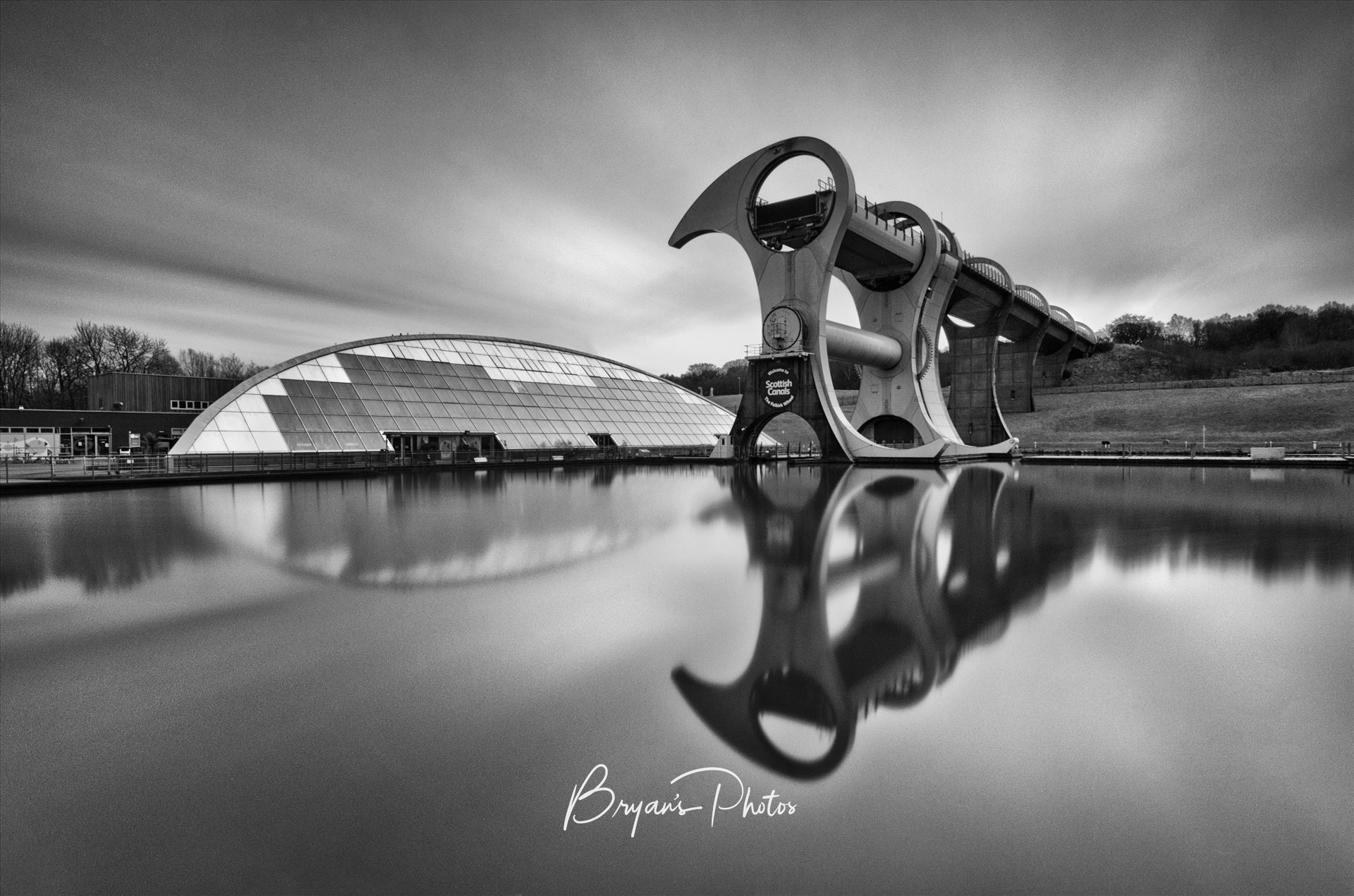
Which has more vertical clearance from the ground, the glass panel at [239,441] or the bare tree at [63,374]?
the bare tree at [63,374]

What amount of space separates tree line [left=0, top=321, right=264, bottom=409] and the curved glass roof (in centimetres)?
2527

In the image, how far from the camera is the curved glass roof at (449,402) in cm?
3111

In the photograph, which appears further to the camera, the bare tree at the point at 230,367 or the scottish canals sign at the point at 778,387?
the bare tree at the point at 230,367

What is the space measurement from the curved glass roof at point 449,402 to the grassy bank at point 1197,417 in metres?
27.1

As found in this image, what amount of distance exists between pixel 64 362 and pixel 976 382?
7793 centimetres

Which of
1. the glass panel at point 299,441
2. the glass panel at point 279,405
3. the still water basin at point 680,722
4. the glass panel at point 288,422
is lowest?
the still water basin at point 680,722

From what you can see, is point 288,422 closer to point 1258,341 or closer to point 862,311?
point 862,311

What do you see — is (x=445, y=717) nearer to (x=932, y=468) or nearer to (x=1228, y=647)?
(x=1228, y=647)

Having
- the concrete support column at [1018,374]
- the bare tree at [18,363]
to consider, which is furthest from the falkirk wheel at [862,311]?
the bare tree at [18,363]

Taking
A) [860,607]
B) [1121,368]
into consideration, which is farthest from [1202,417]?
[860,607]

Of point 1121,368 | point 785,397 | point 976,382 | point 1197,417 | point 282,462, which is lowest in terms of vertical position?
point 282,462

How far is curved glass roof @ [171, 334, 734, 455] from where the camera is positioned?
31109 mm

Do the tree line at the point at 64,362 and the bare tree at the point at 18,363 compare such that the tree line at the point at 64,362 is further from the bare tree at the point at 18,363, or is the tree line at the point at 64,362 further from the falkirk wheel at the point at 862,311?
the falkirk wheel at the point at 862,311

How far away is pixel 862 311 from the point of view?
3738 centimetres
